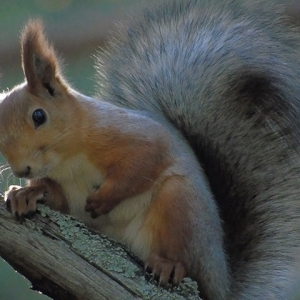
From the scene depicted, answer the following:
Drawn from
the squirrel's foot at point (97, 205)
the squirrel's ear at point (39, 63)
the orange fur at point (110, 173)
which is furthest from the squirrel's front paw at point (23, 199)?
the squirrel's ear at point (39, 63)

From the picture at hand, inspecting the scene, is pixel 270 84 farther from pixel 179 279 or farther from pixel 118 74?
pixel 179 279

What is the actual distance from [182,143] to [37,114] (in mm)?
433

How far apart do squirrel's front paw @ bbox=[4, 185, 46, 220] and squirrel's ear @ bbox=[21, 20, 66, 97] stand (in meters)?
0.24

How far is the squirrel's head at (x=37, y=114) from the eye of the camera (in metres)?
1.72

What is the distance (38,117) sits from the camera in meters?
1.78

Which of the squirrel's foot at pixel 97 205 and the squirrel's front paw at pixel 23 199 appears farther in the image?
the squirrel's foot at pixel 97 205

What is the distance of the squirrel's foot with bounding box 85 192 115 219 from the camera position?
1.84 metres

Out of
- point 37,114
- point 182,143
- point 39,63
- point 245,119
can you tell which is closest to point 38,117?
point 37,114

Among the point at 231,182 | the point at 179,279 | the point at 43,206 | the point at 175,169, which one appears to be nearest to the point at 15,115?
the point at 43,206

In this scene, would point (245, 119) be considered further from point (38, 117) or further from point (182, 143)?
point (38, 117)

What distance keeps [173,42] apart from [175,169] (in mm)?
591

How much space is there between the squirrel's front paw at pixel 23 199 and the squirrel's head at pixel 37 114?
2.9 inches

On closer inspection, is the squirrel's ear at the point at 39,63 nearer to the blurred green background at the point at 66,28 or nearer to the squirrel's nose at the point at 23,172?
the blurred green background at the point at 66,28

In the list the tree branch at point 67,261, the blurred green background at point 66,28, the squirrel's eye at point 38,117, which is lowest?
the tree branch at point 67,261
